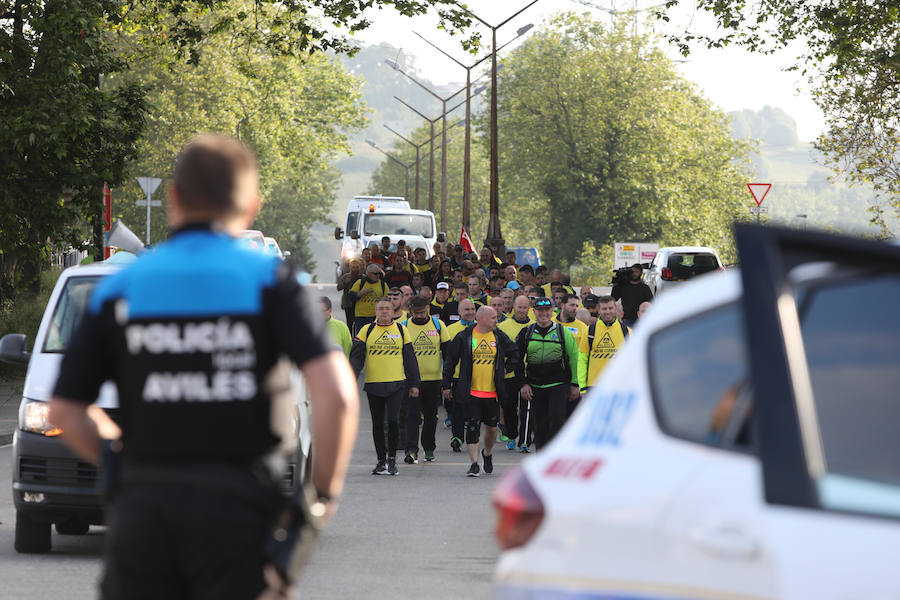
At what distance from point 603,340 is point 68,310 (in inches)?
261

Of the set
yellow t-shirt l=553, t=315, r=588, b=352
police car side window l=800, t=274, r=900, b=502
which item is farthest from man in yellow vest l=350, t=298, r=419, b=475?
police car side window l=800, t=274, r=900, b=502

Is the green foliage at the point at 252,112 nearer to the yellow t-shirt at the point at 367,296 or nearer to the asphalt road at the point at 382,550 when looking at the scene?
the yellow t-shirt at the point at 367,296

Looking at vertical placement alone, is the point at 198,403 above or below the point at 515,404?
below

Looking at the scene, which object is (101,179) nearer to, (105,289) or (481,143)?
(105,289)

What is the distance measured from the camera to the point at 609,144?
248 feet

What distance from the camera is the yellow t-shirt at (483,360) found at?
50.5ft

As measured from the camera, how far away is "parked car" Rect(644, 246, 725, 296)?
3703cm

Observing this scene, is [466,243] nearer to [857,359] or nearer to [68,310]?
[68,310]

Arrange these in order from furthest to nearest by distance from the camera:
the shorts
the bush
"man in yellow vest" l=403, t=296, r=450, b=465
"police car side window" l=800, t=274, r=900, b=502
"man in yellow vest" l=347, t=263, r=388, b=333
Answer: the bush → "man in yellow vest" l=347, t=263, r=388, b=333 → "man in yellow vest" l=403, t=296, r=450, b=465 → the shorts → "police car side window" l=800, t=274, r=900, b=502

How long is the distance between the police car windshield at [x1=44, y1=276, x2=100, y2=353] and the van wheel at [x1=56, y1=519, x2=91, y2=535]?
1.18 metres

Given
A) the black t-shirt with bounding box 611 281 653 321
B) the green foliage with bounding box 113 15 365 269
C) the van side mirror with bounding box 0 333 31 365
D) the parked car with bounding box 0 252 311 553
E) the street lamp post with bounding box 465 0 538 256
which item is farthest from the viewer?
the green foliage with bounding box 113 15 365 269

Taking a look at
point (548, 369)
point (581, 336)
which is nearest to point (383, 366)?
point (548, 369)

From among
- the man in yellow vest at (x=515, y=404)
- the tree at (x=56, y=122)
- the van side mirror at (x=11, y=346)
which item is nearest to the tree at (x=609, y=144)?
the tree at (x=56, y=122)

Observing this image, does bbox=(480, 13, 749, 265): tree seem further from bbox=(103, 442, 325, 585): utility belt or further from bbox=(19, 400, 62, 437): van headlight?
bbox=(103, 442, 325, 585): utility belt
